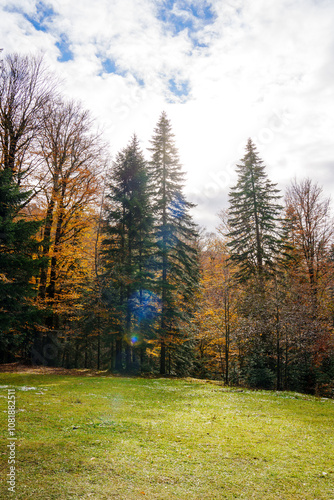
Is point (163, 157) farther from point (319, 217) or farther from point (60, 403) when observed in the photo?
point (60, 403)

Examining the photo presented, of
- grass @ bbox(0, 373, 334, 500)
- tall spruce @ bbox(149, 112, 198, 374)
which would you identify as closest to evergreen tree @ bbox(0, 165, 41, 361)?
grass @ bbox(0, 373, 334, 500)

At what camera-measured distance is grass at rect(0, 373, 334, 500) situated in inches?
167

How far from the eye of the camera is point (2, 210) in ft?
47.3

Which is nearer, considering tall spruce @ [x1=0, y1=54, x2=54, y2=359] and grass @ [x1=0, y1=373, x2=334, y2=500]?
grass @ [x1=0, y1=373, x2=334, y2=500]

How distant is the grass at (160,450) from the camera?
425cm

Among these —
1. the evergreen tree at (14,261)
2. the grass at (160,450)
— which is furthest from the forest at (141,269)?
the grass at (160,450)

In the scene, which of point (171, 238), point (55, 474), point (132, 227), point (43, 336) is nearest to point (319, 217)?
point (171, 238)

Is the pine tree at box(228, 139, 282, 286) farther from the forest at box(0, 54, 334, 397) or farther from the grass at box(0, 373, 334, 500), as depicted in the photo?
the grass at box(0, 373, 334, 500)

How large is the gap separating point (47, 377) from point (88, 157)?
1418 cm

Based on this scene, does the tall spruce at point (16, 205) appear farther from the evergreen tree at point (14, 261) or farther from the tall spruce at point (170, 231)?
the tall spruce at point (170, 231)

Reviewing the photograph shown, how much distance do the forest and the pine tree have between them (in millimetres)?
127

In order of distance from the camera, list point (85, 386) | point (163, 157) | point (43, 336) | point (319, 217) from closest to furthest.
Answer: point (85, 386) → point (43, 336) → point (163, 157) → point (319, 217)

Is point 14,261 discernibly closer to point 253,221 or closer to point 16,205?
point 16,205

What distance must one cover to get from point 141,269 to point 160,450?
15.9 metres
